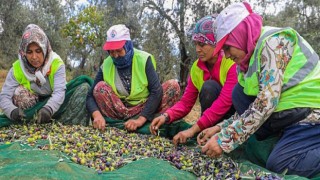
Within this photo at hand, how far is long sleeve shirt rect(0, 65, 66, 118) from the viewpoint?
382 cm

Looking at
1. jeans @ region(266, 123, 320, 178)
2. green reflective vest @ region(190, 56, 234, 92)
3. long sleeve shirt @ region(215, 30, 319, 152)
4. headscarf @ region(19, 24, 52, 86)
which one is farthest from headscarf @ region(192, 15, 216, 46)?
headscarf @ region(19, 24, 52, 86)

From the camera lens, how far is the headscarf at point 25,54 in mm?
3887

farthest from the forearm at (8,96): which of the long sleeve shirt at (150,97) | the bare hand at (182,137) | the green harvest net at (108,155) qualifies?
the bare hand at (182,137)

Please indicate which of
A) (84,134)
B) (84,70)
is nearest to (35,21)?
(84,70)

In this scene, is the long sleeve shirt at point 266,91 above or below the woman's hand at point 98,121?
above

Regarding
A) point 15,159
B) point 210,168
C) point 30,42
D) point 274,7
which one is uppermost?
point 274,7

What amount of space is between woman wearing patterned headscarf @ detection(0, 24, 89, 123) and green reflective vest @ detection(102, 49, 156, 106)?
0.50m

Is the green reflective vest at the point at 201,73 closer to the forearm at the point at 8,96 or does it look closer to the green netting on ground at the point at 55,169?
the green netting on ground at the point at 55,169

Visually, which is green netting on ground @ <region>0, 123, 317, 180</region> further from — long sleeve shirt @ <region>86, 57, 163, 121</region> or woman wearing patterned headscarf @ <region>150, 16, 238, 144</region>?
long sleeve shirt @ <region>86, 57, 163, 121</region>

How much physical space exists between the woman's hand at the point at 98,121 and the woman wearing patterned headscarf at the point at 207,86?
1.65 feet

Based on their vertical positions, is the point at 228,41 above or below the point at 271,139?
above

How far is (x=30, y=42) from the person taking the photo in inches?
152

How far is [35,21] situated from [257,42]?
13422mm

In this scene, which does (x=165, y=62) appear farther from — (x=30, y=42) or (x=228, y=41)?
(x=228, y=41)
